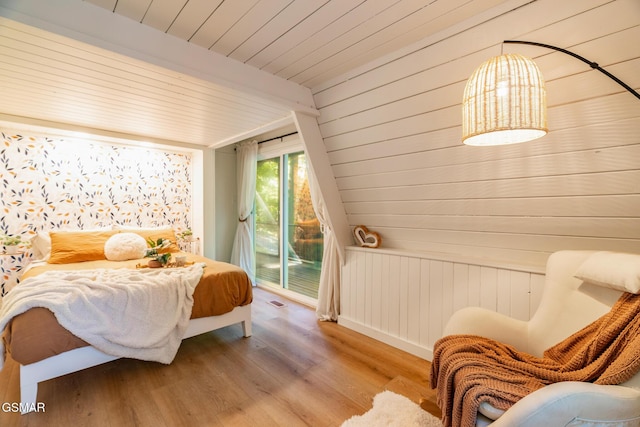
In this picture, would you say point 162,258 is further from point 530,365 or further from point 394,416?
point 530,365

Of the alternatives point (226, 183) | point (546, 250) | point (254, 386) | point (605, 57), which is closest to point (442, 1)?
point (605, 57)

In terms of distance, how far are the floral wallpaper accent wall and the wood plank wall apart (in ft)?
8.33

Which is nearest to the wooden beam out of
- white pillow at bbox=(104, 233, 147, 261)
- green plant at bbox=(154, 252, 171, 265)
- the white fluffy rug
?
the white fluffy rug

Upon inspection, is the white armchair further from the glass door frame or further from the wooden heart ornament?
the glass door frame

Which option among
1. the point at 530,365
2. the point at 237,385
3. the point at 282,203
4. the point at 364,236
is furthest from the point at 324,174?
the point at 530,365

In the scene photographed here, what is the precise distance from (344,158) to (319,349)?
165cm

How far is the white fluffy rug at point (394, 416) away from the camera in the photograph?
5.14ft

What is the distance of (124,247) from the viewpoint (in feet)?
9.77

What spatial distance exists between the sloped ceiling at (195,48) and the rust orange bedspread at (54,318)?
55.1 inches

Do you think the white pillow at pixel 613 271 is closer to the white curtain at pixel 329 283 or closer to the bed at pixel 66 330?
the white curtain at pixel 329 283

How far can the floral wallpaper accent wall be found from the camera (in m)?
2.91

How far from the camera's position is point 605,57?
1265 millimetres

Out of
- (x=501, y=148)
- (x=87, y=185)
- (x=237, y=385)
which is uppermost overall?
(x=501, y=148)

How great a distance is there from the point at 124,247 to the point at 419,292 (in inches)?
114
